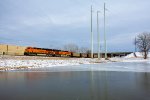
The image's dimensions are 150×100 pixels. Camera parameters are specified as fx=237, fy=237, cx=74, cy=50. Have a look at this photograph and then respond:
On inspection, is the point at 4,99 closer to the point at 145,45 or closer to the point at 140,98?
the point at 140,98

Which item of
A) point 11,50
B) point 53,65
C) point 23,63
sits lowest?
point 53,65

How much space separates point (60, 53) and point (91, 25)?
18.1 m

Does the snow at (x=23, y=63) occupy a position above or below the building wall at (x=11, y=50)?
below

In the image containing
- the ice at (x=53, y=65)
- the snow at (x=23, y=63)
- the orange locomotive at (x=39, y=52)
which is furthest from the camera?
the orange locomotive at (x=39, y=52)

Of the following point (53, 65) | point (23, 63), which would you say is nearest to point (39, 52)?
point (53, 65)

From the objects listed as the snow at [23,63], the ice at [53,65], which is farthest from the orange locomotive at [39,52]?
the snow at [23,63]

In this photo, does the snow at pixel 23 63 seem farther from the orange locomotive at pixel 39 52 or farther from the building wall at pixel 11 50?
the orange locomotive at pixel 39 52

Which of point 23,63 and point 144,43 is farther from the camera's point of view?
point 144,43

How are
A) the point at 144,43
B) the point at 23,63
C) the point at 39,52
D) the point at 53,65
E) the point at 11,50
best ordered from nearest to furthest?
the point at 23,63 → the point at 53,65 → the point at 11,50 → the point at 39,52 → the point at 144,43

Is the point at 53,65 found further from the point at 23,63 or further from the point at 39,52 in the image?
the point at 39,52

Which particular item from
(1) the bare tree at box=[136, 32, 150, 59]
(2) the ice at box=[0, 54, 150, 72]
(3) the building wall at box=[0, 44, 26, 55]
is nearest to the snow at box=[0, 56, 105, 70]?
(2) the ice at box=[0, 54, 150, 72]

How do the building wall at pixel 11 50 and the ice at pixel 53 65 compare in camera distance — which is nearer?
the ice at pixel 53 65

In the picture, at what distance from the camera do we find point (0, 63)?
29922 mm

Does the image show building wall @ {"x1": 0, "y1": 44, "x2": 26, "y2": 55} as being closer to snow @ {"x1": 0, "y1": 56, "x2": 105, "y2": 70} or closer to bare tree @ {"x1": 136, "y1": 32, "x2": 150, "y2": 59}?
snow @ {"x1": 0, "y1": 56, "x2": 105, "y2": 70}
